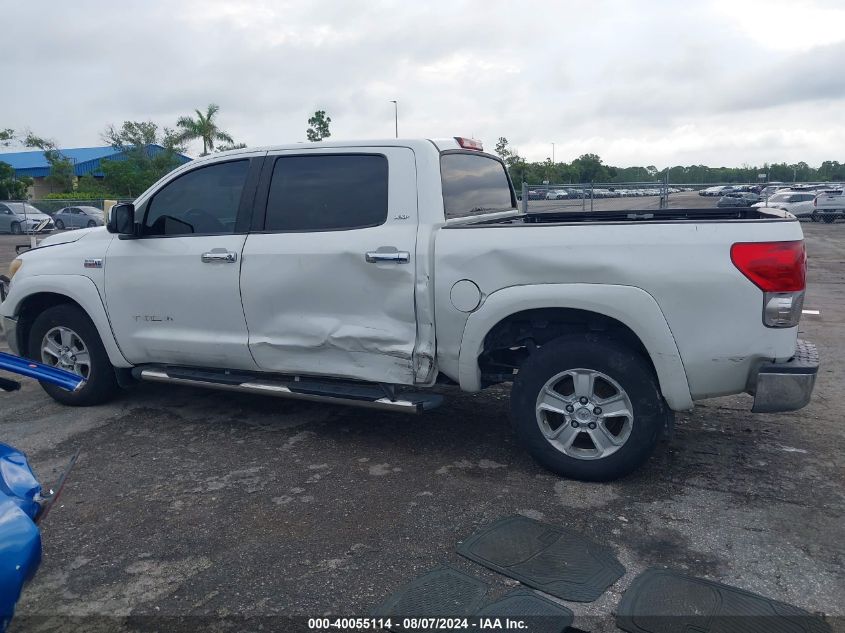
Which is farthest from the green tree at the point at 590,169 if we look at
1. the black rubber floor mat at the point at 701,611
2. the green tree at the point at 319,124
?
the black rubber floor mat at the point at 701,611

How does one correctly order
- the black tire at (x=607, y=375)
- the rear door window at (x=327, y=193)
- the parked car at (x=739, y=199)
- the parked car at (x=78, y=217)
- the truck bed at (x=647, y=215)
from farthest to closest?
the parked car at (x=78, y=217) < the parked car at (x=739, y=199) < the truck bed at (x=647, y=215) < the rear door window at (x=327, y=193) < the black tire at (x=607, y=375)

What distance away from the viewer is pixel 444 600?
10.0 feet

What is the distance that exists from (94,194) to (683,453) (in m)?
44.2

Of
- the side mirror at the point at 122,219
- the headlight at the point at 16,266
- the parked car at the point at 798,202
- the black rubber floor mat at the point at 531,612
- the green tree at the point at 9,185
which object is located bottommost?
the black rubber floor mat at the point at 531,612

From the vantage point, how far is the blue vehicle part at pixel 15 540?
209 centimetres

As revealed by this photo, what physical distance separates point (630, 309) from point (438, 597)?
1.78 metres

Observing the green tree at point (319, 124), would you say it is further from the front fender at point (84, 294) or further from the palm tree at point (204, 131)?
the front fender at point (84, 294)

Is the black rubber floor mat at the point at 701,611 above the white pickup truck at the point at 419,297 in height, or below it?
below

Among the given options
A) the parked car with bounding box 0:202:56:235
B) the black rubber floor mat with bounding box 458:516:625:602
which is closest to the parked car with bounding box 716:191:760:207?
the black rubber floor mat with bounding box 458:516:625:602

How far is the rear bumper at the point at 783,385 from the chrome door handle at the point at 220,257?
3238 mm

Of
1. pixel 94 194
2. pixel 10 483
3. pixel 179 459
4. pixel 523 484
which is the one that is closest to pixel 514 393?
pixel 523 484

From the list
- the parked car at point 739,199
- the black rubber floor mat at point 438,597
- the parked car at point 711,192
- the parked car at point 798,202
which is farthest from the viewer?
the parked car at point 798,202

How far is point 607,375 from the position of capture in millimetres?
3969

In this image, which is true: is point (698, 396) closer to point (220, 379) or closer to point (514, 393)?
point (514, 393)
